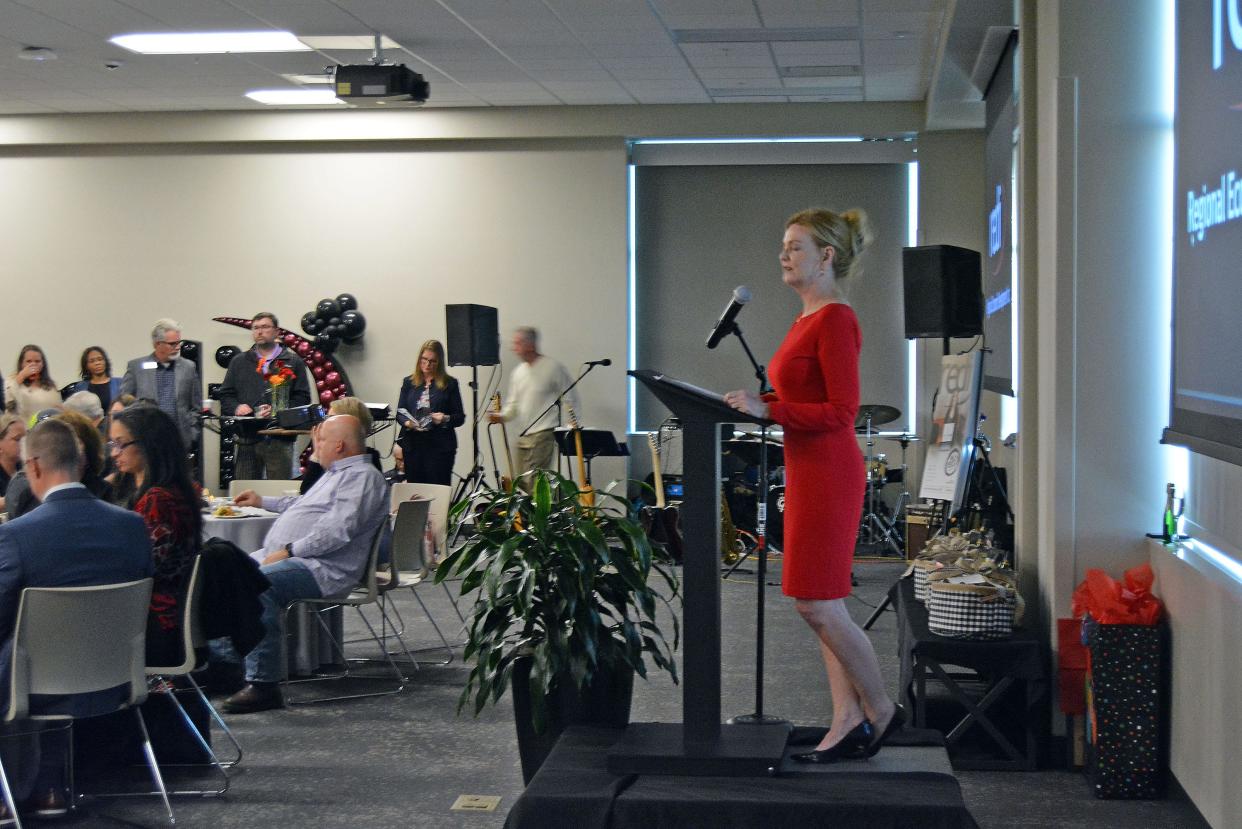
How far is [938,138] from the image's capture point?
11469 millimetres

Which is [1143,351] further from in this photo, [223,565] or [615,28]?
[615,28]

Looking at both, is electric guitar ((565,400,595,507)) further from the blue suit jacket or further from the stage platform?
the stage platform

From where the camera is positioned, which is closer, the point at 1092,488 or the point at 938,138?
the point at 1092,488

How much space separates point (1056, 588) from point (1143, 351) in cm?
85

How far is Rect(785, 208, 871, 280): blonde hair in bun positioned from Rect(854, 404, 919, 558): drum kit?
6.61 meters

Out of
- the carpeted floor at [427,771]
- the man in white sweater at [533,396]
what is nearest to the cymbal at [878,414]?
the man in white sweater at [533,396]

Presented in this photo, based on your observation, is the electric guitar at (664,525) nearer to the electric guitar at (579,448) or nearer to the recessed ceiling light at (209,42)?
the electric guitar at (579,448)

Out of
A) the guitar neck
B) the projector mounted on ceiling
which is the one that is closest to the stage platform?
the projector mounted on ceiling

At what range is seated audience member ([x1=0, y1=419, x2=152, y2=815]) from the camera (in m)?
3.89

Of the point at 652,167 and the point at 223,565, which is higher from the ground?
the point at 652,167

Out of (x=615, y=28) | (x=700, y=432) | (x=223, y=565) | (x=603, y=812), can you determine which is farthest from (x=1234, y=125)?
(x=615, y=28)

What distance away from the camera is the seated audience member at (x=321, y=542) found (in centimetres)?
554

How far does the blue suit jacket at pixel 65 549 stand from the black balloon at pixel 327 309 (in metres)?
7.88

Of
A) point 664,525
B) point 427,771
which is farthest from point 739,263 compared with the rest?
point 427,771
